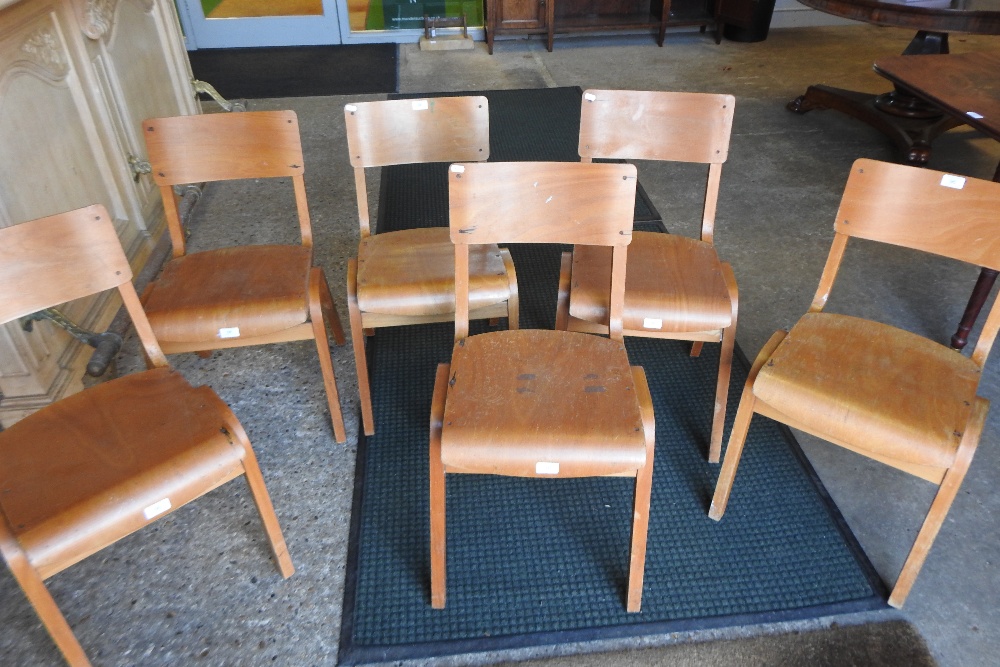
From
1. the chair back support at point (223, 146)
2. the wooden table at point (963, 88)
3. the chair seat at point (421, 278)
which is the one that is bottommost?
the chair seat at point (421, 278)

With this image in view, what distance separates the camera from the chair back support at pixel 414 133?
2033 millimetres

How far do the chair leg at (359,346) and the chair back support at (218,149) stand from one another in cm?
30

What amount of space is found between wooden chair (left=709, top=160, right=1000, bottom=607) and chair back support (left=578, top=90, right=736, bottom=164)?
464mm

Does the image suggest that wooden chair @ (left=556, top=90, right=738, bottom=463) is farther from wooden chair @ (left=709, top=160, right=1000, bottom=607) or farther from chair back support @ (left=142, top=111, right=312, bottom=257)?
chair back support @ (left=142, top=111, right=312, bottom=257)

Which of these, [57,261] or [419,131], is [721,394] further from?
[57,261]

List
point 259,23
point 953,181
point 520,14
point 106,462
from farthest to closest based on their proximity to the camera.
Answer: point 259,23, point 520,14, point 953,181, point 106,462

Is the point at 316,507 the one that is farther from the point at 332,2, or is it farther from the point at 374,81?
the point at 332,2

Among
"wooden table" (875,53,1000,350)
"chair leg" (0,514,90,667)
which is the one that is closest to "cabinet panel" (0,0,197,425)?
"chair leg" (0,514,90,667)

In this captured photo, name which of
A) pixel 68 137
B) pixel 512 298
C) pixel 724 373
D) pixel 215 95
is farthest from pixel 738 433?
pixel 215 95

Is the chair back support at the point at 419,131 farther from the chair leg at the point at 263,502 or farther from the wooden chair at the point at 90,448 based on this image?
the chair leg at the point at 263,502

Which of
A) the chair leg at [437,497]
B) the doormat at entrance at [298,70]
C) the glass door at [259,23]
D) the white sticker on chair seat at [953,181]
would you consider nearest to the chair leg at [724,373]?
the white sticker on chair seat at [953,181]

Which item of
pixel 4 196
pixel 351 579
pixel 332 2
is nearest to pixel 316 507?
pixel 351 579

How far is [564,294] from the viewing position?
183 cm

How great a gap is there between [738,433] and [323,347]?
1051mm
